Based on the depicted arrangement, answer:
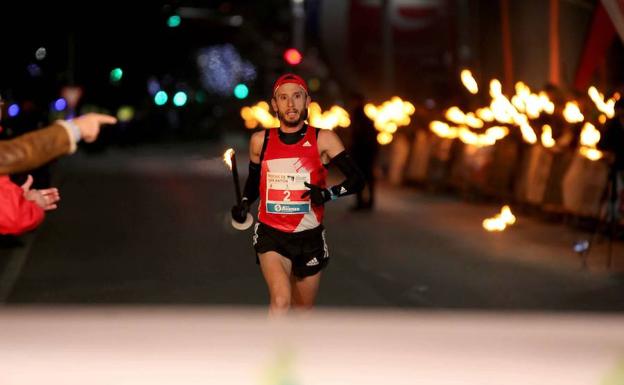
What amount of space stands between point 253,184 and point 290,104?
1.88 ft

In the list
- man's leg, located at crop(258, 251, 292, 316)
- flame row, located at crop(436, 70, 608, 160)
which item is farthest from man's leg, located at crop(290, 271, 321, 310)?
flame row, located at crop(436, 70, 608, 160)

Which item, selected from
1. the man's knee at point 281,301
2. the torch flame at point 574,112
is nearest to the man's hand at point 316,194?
the man's knee at point 281,301

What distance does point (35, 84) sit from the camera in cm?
2769

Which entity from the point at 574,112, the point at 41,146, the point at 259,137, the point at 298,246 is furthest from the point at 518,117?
the point at 41,146

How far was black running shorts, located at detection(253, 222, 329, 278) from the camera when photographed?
7.65 m

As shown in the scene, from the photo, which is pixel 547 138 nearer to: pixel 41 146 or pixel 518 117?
pixel 518 117

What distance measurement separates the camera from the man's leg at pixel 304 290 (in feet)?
25.4

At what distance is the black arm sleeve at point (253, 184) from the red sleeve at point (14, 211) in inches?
103

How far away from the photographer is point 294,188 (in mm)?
7613

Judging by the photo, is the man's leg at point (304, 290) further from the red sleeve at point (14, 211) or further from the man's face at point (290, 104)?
the red sleeve at point (14, 211)

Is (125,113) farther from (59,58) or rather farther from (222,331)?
(222,331)

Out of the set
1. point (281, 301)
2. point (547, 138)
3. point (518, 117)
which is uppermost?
point (518, 117)

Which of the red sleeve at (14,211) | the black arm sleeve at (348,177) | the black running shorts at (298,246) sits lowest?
the black running shorts at (298,246)

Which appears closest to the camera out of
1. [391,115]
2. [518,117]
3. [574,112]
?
[574,112]
